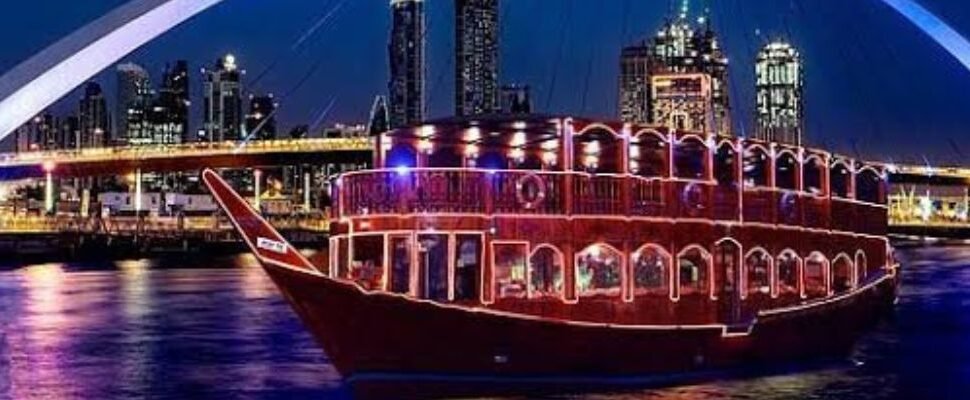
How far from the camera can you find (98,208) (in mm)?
108188

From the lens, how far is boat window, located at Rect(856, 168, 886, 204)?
911 inches

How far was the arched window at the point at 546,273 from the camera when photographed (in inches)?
674

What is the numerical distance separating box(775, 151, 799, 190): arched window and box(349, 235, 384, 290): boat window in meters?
6.79

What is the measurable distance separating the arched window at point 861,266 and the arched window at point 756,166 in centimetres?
307

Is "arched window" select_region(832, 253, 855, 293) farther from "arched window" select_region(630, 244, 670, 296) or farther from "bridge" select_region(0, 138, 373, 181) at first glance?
"bridge" select_region(0, 138, 373, 181)

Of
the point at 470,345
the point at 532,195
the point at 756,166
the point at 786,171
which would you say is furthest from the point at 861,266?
the point at 470,345

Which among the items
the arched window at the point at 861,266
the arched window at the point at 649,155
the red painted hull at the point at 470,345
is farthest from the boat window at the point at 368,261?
the arched window at the point at 861,266

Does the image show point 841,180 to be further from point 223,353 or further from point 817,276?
→ point 223,353

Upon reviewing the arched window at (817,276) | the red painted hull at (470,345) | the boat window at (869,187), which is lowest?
the red painted hull at (470,345)

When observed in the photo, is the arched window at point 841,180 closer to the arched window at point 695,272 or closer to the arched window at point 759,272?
the arched window at point 759,272

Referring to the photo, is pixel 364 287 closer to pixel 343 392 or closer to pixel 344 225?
pixel 344 225

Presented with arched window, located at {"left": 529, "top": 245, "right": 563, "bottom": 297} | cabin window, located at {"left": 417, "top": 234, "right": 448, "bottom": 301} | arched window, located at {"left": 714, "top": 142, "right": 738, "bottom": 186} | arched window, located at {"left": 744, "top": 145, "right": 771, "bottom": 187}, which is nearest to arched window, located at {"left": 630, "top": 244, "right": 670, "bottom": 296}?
arched window, located at {"left": 529, "top": 245, "right": 563, "bottom": 297}

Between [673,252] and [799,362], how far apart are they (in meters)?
4.25

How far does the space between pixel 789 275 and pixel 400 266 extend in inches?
283
